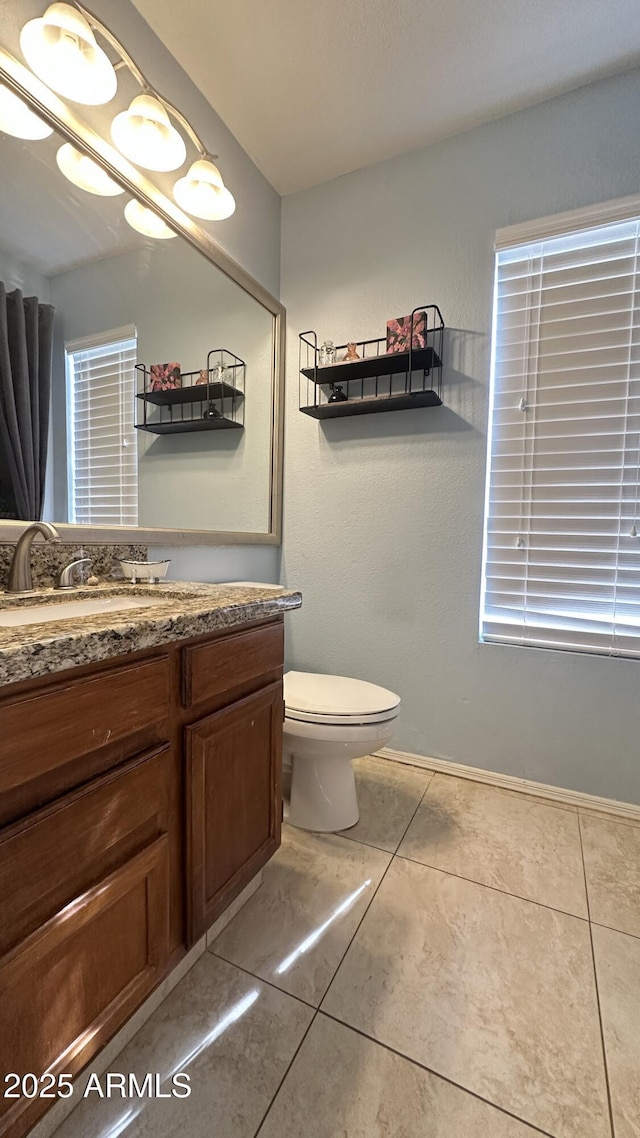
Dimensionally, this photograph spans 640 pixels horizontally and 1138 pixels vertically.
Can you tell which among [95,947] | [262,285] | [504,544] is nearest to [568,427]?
[504,544]

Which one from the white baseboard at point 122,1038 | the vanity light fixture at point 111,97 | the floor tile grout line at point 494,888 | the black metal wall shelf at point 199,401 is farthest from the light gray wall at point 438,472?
the white baseboard at point 122,1038

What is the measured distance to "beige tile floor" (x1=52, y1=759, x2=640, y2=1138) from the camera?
742 millimetres

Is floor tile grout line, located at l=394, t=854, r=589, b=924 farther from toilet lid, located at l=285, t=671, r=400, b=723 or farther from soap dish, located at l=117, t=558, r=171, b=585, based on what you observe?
soap dish, located at l=117, t=558, r=171, b=585

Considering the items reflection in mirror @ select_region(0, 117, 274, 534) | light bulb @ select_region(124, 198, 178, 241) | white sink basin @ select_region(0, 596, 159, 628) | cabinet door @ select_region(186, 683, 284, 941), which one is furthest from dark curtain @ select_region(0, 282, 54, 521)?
cabinet door @ select_region(186, 683, 284, 941)

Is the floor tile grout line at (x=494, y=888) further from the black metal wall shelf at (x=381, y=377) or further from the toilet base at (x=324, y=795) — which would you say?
the black metal wall shelf at (x=381, y=377)

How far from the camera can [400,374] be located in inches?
69.7

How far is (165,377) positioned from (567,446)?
1422 millimetres

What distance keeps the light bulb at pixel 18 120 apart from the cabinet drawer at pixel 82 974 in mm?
1565

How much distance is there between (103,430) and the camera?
4.07 ft

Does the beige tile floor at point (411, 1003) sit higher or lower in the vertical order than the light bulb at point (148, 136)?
lower

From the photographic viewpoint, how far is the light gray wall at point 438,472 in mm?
1541

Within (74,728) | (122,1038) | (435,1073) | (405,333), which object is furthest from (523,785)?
(405,333)

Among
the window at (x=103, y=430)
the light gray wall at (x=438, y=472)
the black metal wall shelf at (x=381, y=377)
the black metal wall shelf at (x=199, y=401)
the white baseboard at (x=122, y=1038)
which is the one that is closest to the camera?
the white baseboard at (x=122, y=1038)

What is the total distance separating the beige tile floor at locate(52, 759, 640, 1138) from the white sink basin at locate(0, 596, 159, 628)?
84 cm
